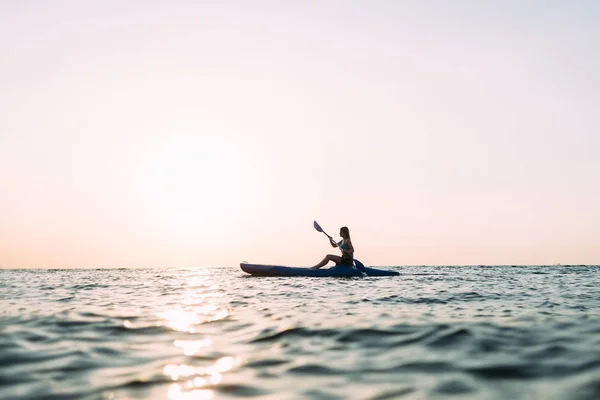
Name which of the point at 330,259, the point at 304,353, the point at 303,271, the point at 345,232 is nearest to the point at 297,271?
the point at 303,271

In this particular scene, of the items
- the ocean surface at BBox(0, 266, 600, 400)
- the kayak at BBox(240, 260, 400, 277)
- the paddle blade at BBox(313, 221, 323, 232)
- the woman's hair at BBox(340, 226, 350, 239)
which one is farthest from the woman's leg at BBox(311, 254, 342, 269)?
the ocean surface at BBox(0, 266, 600, 400)

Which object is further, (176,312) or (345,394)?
(176,312)

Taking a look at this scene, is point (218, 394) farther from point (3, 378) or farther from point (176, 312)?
point (176, 312)

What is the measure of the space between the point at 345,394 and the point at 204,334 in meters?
2.66

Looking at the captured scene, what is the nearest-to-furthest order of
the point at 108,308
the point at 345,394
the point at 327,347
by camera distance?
1. the point at 345,394
2. the point at 327,347
3. the point at 108,308

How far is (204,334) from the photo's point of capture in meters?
5.29

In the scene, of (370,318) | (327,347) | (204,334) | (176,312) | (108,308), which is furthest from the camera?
(108,308)

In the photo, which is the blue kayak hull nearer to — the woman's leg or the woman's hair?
the woman's leg

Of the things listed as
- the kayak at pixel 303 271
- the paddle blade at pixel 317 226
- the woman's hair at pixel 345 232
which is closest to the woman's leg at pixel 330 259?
the kayak at pixel 303 271

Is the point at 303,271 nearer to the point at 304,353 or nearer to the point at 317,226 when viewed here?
the point at 317,226

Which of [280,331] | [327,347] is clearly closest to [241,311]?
[280,331]

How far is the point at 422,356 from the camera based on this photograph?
406 centimetres

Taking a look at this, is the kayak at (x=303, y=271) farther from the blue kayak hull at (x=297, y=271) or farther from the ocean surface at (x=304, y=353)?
the ocean surface at (x=304, y=353)

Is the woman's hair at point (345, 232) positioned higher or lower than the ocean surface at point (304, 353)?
higher
